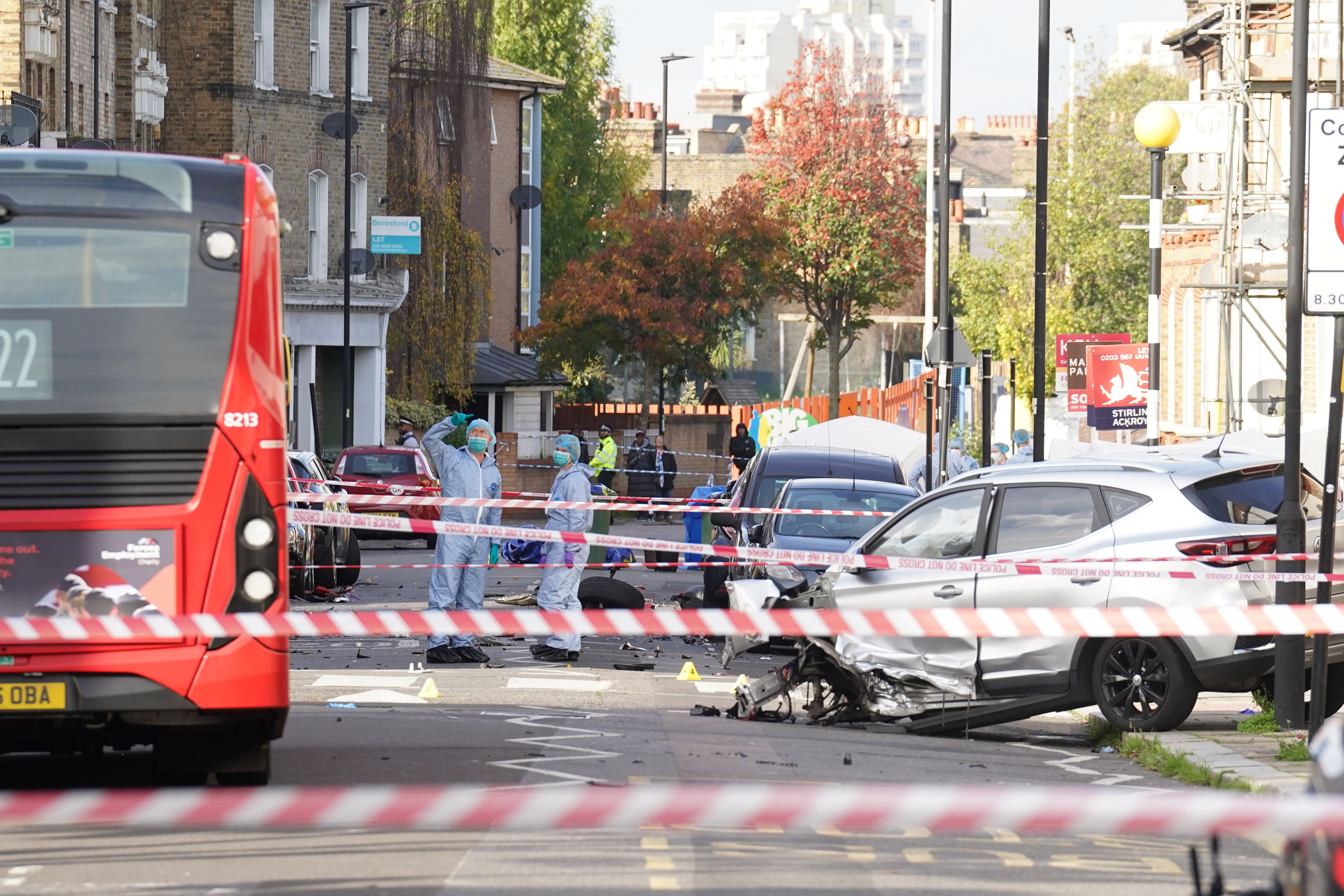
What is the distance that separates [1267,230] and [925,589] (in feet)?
48.2

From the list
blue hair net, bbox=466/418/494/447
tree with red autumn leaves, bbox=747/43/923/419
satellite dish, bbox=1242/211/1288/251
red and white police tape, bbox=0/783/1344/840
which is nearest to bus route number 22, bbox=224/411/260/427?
red and white police tape, bbox=0/783/1344/840

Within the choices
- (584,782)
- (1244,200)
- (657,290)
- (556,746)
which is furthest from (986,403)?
(657,290)

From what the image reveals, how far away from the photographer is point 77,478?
8.62 meters

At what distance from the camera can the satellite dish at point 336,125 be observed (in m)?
48.0

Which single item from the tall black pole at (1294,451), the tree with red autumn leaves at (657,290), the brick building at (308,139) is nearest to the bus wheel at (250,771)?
the tall black pole at (1294,451)

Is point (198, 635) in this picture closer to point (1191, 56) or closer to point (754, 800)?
point (754, 800)

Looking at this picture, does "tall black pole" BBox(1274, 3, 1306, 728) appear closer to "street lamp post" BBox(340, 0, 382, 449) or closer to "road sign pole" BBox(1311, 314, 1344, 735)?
"road sign pole" BBox(1311, 314, 1344, 735)

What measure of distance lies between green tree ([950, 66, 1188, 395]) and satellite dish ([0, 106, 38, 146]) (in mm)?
33647

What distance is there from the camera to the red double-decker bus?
335 inches

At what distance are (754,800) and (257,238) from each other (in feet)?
13.0

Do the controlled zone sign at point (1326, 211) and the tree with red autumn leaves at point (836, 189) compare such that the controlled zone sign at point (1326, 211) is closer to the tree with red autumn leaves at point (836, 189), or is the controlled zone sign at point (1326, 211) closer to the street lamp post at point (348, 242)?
the street lamp post at point (348, 242)

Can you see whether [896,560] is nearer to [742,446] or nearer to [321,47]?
[742,446]

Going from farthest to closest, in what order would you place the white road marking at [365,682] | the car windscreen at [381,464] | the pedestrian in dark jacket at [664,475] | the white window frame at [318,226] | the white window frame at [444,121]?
the white window frame at [444,121]
the white window frame at [318,226]
the pedestrian in dark jacket at [664,475]
the car windscreen at [381,464]
the white road marking at [365,682]

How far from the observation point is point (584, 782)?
9.57 meters
